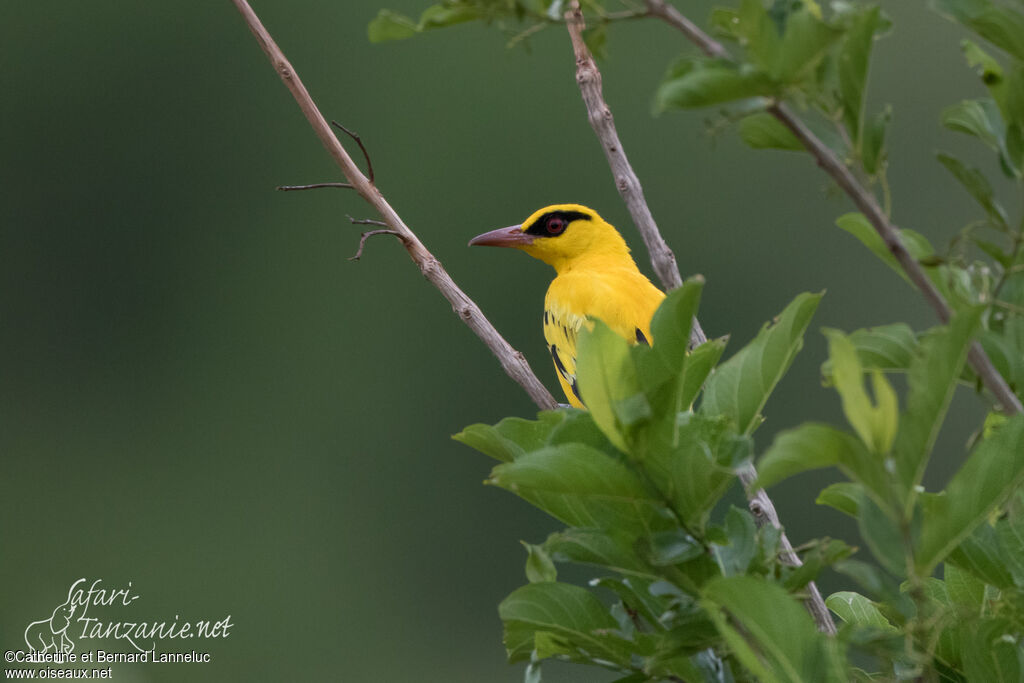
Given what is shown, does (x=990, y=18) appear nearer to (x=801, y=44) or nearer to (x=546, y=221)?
(x=801, y=44)

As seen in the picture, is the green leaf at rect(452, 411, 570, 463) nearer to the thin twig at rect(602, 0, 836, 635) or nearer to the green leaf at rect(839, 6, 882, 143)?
the thin twig at rect(602, 0, 836, 635)

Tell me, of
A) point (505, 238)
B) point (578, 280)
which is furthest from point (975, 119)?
point (505, 238)

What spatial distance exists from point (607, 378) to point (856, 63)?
39 cm

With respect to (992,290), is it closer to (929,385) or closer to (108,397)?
(929,385)

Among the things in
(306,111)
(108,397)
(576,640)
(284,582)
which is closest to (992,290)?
(576,640)

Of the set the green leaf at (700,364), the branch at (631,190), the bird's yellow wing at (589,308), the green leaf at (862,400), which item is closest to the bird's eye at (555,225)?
the bird's yellow wing at (589,308)

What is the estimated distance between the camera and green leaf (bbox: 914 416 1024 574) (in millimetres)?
1051

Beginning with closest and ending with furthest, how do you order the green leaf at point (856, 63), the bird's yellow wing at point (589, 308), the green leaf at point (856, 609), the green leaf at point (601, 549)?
the green leaf at point (856, 63) → the green leaf at point (601, 549) → the green leaf at point (856, 609) → the bird's yellow wing at point (589, 308)

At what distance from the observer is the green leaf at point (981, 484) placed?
1051 mm

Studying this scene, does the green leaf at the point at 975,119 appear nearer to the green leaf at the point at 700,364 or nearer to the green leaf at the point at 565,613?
the green leaf at the point at 700,364

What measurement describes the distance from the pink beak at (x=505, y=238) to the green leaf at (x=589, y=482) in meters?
4.07

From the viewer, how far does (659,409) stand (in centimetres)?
115

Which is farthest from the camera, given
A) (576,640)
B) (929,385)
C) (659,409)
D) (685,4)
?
(685,4)

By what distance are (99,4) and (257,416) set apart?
829 centimetres
